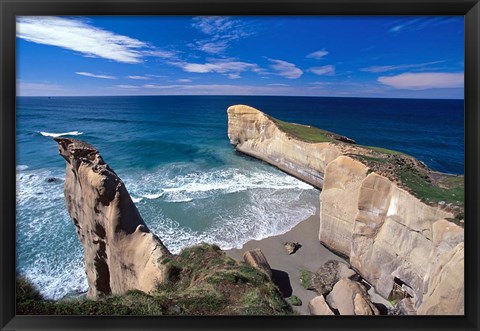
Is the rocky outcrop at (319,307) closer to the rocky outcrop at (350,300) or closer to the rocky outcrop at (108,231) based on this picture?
the rocky outcrop at (350,300)

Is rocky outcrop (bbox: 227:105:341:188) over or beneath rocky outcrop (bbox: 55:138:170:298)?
over

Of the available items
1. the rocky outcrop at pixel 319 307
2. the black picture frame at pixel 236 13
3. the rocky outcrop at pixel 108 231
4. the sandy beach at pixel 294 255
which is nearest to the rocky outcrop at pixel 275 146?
the sandy beach at pixel 294 255

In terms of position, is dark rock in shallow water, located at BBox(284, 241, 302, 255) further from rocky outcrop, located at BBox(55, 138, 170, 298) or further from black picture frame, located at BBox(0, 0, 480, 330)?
black picture frame, located at BBox(0, 0, 480, 330)

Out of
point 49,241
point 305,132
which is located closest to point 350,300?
point 49,241

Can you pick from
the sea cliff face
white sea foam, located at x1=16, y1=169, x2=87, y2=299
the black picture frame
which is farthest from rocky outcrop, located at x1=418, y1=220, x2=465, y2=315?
white sea foam, located at x1=16, y1=169, x2=87, y2=299

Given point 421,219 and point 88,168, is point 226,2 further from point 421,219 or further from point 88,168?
point 421,219
